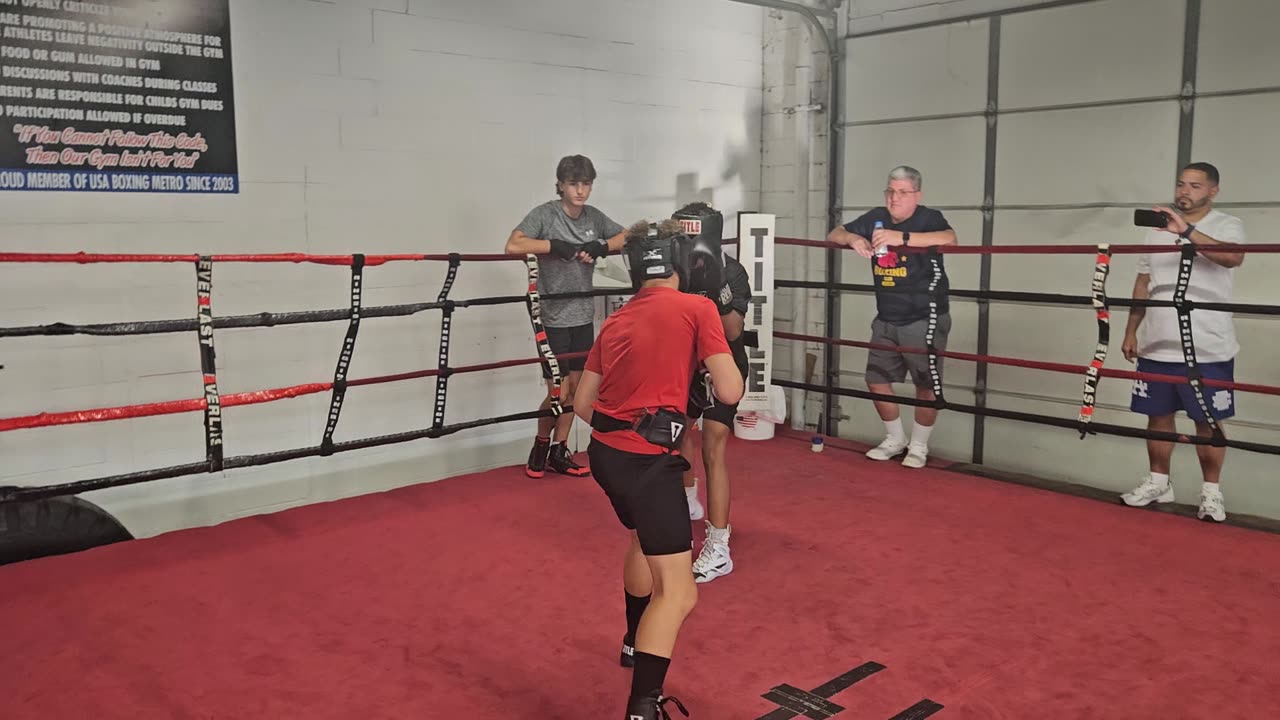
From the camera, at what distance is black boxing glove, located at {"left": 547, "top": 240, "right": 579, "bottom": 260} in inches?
203

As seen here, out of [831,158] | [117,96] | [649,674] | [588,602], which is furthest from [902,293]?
[117,96]

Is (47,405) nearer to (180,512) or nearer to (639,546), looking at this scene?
(180,512)

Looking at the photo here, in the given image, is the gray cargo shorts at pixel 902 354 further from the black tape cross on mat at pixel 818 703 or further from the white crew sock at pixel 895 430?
the black tape cross on mat at pixel 818 703

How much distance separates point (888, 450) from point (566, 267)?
204 centimetres

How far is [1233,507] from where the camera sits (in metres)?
4.99

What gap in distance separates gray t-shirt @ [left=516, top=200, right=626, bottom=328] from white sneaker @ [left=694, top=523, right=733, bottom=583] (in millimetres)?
1821

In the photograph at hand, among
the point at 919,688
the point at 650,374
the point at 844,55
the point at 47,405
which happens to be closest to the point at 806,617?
the point at 919,688

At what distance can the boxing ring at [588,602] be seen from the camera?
2.96m

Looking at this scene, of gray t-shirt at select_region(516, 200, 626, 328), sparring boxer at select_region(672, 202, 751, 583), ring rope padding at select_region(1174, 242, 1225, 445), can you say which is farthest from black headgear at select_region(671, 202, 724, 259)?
ring rope padding at select_region(1174, 242, 1225, 445)

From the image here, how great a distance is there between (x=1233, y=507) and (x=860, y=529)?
1.91 m

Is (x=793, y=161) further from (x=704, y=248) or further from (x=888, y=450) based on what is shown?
(x=704, y=248)

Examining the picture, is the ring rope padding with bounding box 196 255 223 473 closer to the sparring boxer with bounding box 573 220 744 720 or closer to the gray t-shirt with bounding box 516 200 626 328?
the gray t-shirt with bounding box 516 200 626 328

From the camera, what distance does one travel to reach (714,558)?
3.86 m

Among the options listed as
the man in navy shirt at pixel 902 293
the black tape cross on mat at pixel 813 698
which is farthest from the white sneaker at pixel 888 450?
the black tape cross on mat at pixel 813 698
